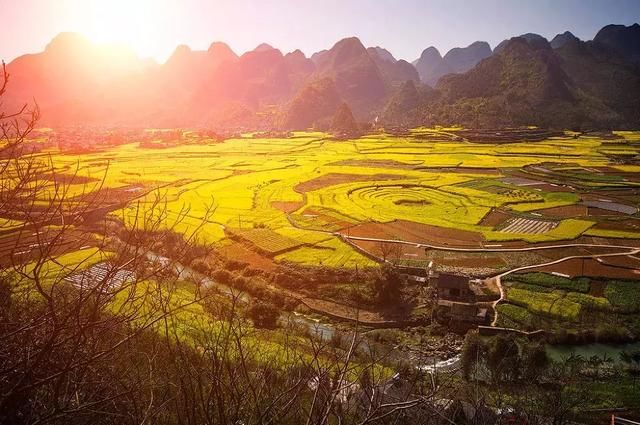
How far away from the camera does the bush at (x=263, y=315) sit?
15.7 m

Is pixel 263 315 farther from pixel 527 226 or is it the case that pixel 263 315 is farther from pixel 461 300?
pixel 527 226

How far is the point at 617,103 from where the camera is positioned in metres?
85.9

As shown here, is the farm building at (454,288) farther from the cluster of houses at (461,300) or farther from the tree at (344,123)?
the tree at (344,123)

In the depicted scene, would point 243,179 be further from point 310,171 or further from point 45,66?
point 45,66

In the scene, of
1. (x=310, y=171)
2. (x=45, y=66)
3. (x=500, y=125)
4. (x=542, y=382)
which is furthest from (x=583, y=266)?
(x=45, y=66)

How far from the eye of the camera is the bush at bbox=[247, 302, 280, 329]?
1570cm

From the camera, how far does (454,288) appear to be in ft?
54.1

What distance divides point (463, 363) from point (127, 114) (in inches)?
6027

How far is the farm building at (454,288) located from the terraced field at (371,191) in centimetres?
447

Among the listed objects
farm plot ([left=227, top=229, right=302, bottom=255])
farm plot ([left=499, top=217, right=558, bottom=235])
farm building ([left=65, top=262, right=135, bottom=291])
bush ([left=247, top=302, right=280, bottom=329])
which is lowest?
farm plot ([left=499, top=217, right=558, bottom=235])

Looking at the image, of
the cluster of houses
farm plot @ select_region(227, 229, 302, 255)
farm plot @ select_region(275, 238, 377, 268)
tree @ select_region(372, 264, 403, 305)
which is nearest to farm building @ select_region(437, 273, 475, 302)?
the cluster of houses

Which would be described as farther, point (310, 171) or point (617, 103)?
point (617, 103)

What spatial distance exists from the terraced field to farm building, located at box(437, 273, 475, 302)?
14.7 ft

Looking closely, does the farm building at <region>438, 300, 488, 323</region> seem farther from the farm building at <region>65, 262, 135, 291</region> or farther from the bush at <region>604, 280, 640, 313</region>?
the farm building at <region>65, 262, 135, 291</region>
